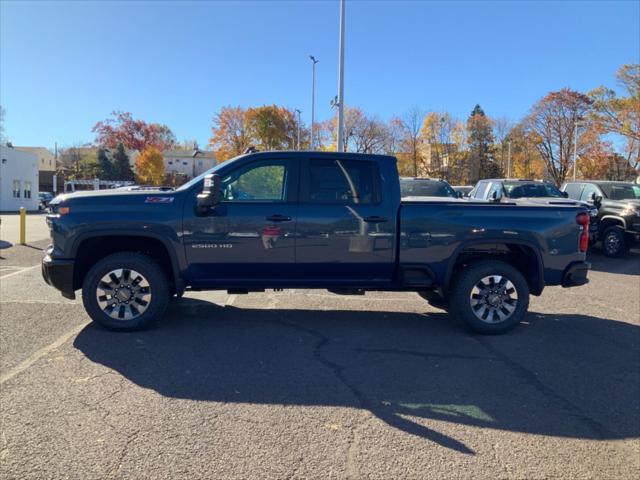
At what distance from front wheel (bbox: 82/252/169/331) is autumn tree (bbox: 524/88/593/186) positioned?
48623mm

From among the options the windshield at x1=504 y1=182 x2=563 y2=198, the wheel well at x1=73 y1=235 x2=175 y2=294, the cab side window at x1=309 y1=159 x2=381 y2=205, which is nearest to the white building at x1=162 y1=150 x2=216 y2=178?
the windshield at x1=504 y1=182 x2=563 y2=198

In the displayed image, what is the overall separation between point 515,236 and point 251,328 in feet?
10.5

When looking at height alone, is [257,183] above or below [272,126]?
below

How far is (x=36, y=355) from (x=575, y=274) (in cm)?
580

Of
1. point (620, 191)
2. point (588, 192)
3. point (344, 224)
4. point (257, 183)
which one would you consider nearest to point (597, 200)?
point (588, 192)

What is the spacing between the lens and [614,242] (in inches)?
513

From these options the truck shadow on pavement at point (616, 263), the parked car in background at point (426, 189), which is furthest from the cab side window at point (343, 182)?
the truck shadow on pavement at point (616, 263)

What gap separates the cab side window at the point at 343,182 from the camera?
5648 mm

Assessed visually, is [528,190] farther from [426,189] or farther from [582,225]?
[582,225]

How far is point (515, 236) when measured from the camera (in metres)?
5.69

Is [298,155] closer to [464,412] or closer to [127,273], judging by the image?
[127,273]

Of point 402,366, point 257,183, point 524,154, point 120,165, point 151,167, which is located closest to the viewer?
point 402,366

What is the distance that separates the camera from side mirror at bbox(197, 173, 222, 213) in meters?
5.22

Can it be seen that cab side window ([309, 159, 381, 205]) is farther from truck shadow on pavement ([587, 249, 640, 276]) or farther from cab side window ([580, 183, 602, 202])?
cab side window ([580, 183, 602, 202])
